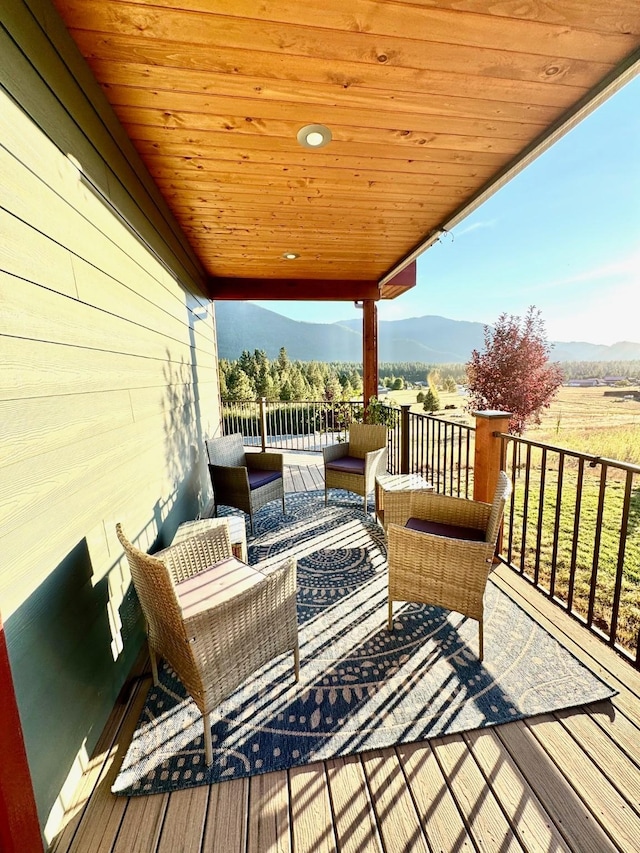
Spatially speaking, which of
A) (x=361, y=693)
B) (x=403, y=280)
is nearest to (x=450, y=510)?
(x=361, y=693)

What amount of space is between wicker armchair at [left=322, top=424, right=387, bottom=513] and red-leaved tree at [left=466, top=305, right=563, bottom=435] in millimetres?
6034

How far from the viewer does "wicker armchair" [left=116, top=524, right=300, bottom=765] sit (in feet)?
4.24

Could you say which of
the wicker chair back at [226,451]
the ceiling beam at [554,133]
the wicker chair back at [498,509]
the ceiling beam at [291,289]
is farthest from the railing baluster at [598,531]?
the ceiling beam at [291,289]

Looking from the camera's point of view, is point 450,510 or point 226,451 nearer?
point 450,510

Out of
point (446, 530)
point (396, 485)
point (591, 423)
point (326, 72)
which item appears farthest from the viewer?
point (591, 423)

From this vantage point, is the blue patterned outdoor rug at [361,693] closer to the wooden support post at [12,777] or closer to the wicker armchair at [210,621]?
the wicker armchair at [210,621]

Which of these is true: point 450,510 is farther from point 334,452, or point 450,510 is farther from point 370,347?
point 370,347

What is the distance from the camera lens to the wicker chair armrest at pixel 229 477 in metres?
3.11

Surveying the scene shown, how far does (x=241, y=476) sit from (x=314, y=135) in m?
2.49

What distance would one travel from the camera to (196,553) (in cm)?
189

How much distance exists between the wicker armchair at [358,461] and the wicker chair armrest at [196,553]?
71.8 inches

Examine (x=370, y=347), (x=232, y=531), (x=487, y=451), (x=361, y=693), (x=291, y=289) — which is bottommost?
(x=361, y=693)

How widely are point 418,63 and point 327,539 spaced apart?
10.0ft

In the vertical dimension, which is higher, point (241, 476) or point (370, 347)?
point (370, 347)
